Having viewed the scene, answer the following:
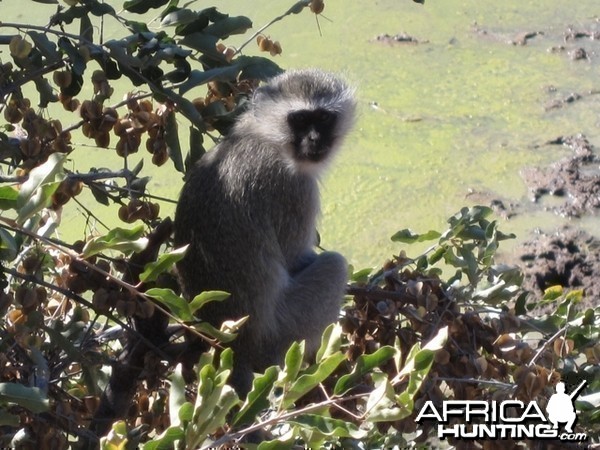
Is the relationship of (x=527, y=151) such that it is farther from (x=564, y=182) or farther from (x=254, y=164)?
(x=254, y=164)

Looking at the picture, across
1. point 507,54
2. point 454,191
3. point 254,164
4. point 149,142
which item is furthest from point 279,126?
point 507,54

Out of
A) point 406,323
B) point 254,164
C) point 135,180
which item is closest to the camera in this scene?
point 135,180

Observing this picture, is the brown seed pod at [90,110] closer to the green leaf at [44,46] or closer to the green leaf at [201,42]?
the green leaf at [44,46]

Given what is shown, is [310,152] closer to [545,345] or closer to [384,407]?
[545,345]

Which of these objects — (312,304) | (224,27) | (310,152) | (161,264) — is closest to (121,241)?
(161,264)

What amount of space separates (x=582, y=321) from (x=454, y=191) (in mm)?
3229

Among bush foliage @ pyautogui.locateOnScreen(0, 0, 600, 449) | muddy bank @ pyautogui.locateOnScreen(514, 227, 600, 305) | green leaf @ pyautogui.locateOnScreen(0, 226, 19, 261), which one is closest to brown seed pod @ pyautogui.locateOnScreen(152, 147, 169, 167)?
bush foliage @ pyautogui.locateOnScreen(0, 0, 600, 449)

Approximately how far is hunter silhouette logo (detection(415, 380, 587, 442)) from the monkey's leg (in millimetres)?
809

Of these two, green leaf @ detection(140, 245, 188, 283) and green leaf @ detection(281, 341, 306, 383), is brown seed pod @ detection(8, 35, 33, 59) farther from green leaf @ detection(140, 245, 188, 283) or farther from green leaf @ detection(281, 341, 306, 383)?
green leaf @ detection(281, 341, 306, 383)

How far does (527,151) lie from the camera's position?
19.7 feet

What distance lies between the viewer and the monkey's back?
2.83 m

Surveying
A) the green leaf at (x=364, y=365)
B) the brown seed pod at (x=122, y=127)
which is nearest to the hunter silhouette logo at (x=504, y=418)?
the green leaf at (x=364, y=365)

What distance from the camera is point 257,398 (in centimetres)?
163

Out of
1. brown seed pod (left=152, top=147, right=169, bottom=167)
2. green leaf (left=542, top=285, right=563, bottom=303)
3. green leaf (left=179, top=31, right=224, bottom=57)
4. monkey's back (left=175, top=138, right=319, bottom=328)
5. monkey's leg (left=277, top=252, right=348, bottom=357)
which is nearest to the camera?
green leaf (left=179, top=31, right=224, bottom=57)
